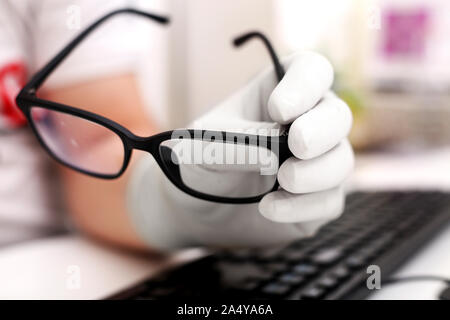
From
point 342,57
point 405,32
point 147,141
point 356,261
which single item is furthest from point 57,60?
point 405,32

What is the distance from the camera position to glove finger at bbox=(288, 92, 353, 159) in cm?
21

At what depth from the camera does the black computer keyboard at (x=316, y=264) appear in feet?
0.79

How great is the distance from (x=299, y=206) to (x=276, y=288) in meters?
0.04

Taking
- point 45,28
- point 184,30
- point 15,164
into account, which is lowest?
point 15,164

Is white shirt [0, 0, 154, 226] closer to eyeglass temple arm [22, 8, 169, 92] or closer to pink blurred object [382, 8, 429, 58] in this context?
eyeglass temple arm [22, 8, 169, 92]

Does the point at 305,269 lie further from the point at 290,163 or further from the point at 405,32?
Answer: the point at 405,32

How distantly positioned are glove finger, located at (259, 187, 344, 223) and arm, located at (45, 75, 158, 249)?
161mm

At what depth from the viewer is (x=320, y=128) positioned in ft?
0.71

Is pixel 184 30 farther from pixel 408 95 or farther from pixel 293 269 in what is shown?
pixel 293 269

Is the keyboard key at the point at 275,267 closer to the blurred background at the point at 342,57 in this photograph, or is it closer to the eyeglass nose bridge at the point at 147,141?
the eyeglass nose bridge at the point at 147,141
